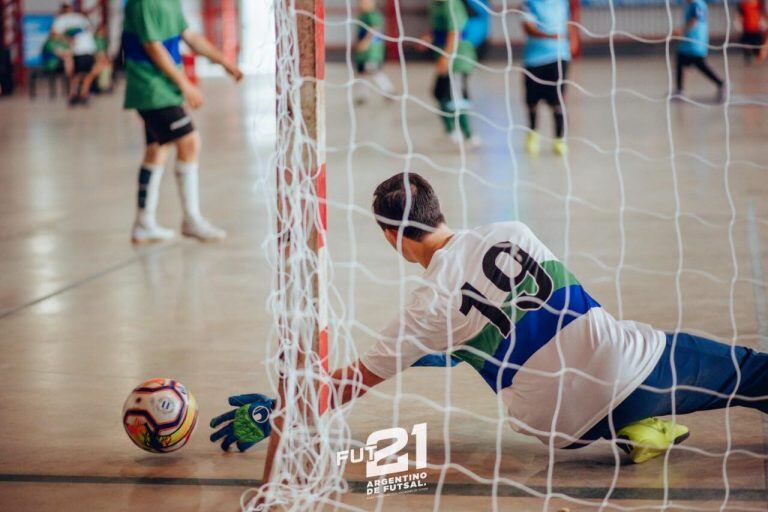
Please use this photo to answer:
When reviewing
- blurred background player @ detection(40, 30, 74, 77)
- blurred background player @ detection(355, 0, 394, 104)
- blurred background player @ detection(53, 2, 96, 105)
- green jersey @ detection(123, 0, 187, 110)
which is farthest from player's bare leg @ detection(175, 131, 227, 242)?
blurred background player @ detection(40, 30, 74, 77)

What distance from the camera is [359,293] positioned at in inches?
223

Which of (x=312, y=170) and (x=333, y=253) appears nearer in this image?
(x=312, y=170)

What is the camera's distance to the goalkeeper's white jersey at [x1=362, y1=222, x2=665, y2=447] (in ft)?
10.7

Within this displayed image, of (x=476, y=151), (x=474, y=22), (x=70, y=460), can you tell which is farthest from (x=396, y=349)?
(x=474, y=22)

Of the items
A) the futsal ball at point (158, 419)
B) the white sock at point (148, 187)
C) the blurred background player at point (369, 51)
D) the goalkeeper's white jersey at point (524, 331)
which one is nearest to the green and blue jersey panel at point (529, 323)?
the goalkeeper's white jersey at point (524, 331)

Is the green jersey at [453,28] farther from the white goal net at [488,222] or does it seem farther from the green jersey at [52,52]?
the green jersey at [52,52]

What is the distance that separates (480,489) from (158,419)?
3.61 ft

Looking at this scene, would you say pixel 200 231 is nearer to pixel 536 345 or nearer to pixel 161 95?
pixel 161 95

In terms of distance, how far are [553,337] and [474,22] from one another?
26.8ft

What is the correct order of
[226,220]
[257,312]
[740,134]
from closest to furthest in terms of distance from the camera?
[257,312] → [226,220] → [740,134]

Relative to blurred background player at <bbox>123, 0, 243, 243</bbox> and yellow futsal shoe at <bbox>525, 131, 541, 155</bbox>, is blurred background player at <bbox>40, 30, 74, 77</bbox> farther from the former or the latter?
blurred background player at <bbox>123, 0, 243, 243</bbox>

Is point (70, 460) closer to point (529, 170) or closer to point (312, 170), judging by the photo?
point (312, 170)

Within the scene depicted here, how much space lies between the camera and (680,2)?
22.0 meters

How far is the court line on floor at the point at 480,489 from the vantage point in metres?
3.19
